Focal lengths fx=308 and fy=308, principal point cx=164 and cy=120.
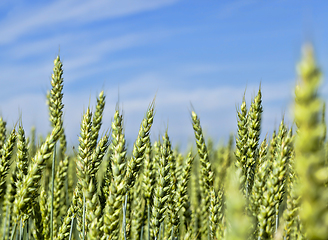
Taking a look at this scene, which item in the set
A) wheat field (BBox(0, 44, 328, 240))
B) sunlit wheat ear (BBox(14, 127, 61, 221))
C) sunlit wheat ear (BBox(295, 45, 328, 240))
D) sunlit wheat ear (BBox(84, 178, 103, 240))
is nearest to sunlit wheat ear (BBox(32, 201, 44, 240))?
wheat field (BBox(0, 44, 328, 240))

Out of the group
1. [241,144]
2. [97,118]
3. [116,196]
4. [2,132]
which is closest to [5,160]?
[2,132]

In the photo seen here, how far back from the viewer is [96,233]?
2.10 meters

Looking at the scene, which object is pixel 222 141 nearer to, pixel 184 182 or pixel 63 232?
pixel 184 182

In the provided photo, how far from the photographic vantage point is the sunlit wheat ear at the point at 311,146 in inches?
39.0

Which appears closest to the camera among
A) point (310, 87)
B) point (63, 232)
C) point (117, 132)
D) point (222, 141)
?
point (310, 87)

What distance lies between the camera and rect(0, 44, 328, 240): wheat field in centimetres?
104

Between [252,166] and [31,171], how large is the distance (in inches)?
84.6

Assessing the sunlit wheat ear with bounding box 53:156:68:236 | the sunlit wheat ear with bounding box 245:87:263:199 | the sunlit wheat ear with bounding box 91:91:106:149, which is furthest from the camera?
the sunlit wheat ear with bounding box 53:156:68:236

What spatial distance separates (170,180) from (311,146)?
2413 mm

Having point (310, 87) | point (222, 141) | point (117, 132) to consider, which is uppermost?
point (222, 141)

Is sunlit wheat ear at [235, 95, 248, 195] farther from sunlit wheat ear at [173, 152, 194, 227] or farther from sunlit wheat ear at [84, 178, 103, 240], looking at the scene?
sunlit wheat ear at [84, 178, 103, 240]

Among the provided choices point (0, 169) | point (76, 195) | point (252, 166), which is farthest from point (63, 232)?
point (252, 166)

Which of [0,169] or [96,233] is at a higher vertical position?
[0,169]

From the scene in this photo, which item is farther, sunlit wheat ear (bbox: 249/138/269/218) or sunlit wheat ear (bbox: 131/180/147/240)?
sunlit wheat ear (bbox: 131/180/147/240)
